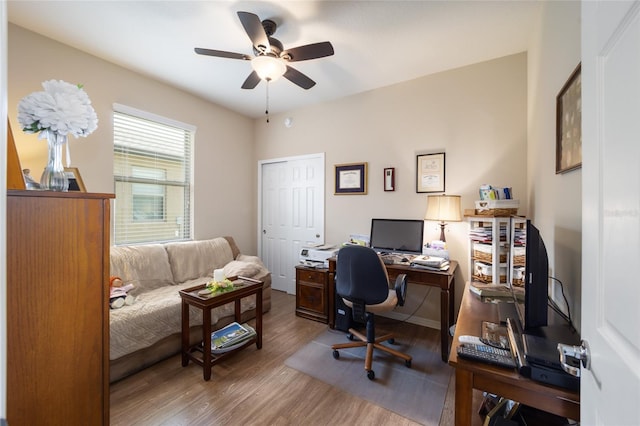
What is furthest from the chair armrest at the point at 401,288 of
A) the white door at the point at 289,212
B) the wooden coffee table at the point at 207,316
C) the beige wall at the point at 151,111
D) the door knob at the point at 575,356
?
the beige wall at the point at 151,111

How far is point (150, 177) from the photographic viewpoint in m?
3.08

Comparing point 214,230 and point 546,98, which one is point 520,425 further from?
point 214,230

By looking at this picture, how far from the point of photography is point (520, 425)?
1.13m

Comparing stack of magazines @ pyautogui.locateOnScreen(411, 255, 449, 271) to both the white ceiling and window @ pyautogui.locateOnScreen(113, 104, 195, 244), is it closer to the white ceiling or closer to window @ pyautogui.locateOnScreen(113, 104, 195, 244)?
the white ceiling

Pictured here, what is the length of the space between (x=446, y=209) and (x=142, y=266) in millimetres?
3079

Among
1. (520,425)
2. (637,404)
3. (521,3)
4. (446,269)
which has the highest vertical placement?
(521,3)

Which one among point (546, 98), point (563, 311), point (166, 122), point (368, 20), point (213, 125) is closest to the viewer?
point (563, 311)

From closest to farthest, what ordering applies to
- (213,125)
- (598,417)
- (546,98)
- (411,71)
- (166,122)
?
1. (598,417)
2. (546,98)
3. (411,71)
4. (166,122)
5. (213,125)

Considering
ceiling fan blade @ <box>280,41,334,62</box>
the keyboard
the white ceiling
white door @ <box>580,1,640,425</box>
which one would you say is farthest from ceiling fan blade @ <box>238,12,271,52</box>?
the keyboard

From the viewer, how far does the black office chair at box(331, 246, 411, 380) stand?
2.03 metres

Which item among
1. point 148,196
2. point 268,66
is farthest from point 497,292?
point 148,196

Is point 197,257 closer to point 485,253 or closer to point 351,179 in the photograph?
point 351,179

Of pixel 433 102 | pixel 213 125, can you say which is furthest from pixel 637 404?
pixel 213 125

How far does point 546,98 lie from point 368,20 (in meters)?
1.36
